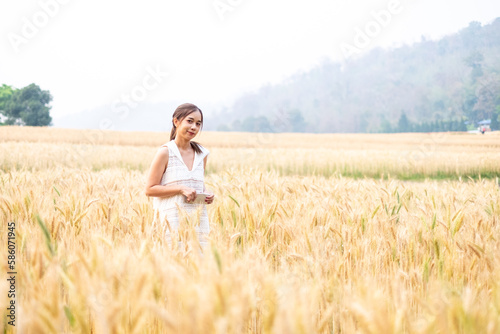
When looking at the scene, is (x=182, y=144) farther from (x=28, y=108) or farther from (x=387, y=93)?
(x=387, y=93)

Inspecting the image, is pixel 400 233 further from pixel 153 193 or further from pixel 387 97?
pixel 387 97

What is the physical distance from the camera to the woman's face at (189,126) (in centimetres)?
281

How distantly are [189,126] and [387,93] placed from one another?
156 metres

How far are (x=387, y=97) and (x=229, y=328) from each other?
15358 centimetres

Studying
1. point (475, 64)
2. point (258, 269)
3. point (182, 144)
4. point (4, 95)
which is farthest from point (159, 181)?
point (475, 64)

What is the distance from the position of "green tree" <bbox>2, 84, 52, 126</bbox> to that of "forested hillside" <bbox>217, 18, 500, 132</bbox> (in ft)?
186

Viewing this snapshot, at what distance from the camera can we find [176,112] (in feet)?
9.47

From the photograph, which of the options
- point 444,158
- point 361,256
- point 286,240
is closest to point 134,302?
point 361,256

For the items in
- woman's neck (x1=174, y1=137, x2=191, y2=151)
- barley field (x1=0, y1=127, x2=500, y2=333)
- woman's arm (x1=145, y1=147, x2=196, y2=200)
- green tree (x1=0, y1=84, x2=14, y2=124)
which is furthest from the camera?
green tree (x1=0, y1=84, x2=14, y2=124)

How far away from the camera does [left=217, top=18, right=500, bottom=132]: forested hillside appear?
10375 cm

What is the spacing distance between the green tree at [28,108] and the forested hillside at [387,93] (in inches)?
2231

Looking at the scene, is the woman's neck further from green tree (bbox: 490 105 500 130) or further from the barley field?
green tree (bbox: 490 105 500 130)

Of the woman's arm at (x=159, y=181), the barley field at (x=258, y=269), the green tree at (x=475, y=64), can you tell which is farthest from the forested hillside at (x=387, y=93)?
the woman's arm at (x=159, y=181)

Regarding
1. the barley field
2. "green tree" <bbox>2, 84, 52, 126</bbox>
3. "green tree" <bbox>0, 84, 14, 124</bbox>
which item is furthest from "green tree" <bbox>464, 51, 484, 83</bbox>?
the barley field
